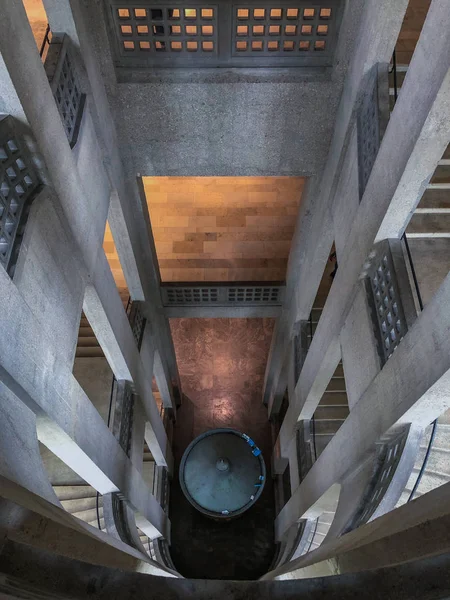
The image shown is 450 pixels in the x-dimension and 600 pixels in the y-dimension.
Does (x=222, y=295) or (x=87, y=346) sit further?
(x=222, y=295)

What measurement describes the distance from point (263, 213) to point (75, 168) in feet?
16.6

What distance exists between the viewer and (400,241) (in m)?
3.68

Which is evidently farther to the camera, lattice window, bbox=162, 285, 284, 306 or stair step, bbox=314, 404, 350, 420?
lattice window, bbox=162, 285, 284, 306

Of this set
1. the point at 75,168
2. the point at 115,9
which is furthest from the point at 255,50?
the point at 75,168

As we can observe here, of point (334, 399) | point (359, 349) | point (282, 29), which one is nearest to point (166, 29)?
point (282, 29)

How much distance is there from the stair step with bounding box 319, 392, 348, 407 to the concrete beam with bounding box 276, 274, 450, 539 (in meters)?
3.04

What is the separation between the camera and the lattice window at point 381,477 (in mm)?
3422

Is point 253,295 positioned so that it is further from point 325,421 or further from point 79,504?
point 79,504

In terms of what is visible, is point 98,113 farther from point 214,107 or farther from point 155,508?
point 155,508

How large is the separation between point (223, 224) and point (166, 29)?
4.27 metres

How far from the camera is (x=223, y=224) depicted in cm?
854

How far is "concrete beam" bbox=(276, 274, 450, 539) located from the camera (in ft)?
8.74

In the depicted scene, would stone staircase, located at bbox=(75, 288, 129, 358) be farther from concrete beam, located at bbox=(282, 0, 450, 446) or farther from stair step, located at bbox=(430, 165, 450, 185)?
stair step, located at bbox=(430, 165, 450, 185)

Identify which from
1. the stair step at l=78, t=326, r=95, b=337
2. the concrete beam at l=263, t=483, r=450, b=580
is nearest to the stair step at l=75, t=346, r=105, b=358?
the stair step at l=78, t=326, r=95, b=337
